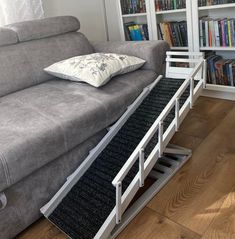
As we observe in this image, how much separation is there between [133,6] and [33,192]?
1.99 meters

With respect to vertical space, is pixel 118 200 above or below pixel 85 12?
below

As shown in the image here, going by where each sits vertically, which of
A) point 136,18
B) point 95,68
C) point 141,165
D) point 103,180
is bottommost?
point 103,180

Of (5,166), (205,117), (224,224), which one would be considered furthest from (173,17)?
(5,166)

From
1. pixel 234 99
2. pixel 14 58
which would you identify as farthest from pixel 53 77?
pixel 234 99

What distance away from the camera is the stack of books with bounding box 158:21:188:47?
2307 millimetres

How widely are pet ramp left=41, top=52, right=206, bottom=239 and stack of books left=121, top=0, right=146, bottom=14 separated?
3.81 ft

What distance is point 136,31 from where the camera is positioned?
2600 mm

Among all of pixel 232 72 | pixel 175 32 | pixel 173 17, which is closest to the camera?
pixel 232 72

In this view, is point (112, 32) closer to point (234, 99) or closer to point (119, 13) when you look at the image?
point (119, 13)

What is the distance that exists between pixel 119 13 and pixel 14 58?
129cm

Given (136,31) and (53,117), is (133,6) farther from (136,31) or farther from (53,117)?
(53,117)

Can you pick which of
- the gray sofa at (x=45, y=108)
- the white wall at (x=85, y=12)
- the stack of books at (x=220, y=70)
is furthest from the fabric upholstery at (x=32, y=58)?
the stack of books at (x=220, y=70)

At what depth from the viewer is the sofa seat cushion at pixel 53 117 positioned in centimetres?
106

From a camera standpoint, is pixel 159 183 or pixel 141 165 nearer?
pixel 141 165
